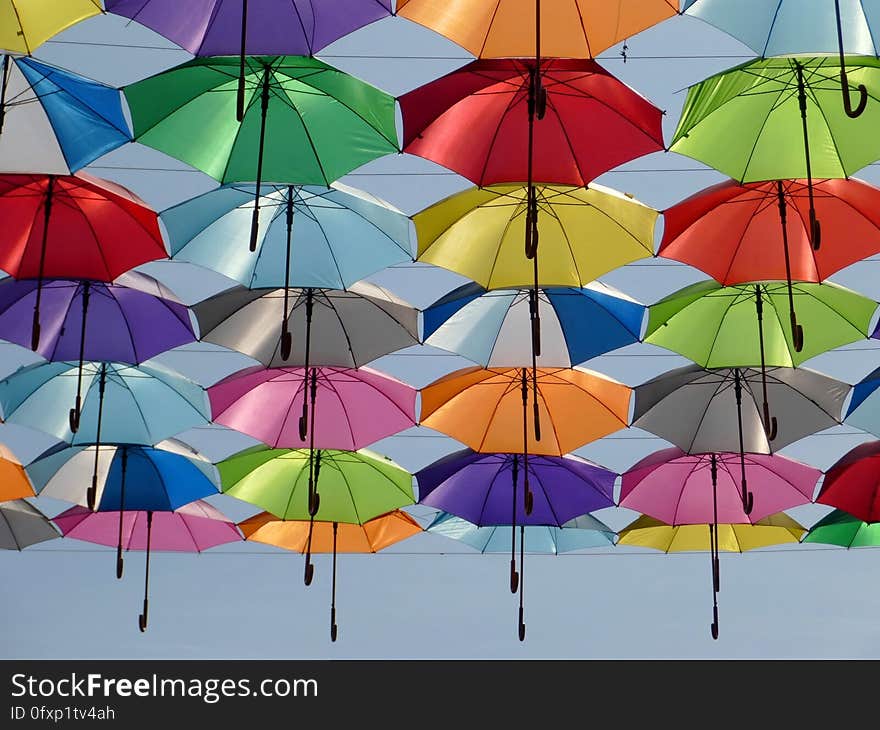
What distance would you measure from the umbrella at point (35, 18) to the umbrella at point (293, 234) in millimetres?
3189

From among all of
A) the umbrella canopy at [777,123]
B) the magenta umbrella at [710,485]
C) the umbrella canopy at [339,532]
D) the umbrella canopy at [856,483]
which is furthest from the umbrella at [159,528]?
the umbrella canopy at [777,123]

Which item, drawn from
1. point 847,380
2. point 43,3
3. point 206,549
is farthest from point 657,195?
point 206,549

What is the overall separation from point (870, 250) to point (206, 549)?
36.3ft

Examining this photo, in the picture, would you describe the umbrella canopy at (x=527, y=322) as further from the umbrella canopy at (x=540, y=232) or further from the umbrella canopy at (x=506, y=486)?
the umbrella canopy at (x=506, y=486)

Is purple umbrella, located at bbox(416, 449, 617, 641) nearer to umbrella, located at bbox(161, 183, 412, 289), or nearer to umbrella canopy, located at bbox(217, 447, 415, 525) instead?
umbrella canopy, located at bbox(217, 447, 415, 525)

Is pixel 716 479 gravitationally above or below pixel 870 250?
below

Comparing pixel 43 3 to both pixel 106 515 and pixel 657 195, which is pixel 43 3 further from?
pixel 106 515

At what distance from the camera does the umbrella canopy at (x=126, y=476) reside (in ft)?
56.5

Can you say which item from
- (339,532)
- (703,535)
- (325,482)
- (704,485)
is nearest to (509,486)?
(325,482)

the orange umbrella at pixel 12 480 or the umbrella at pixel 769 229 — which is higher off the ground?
the umbrella at pixel 769 229

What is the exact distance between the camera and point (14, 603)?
21.9m

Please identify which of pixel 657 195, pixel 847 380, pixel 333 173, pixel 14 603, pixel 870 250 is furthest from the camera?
pixel 14 603

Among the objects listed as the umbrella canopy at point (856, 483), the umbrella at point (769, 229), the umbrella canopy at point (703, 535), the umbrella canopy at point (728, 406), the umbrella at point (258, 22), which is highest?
the umbrella at point (258, 22)

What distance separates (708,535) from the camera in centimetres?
1983
